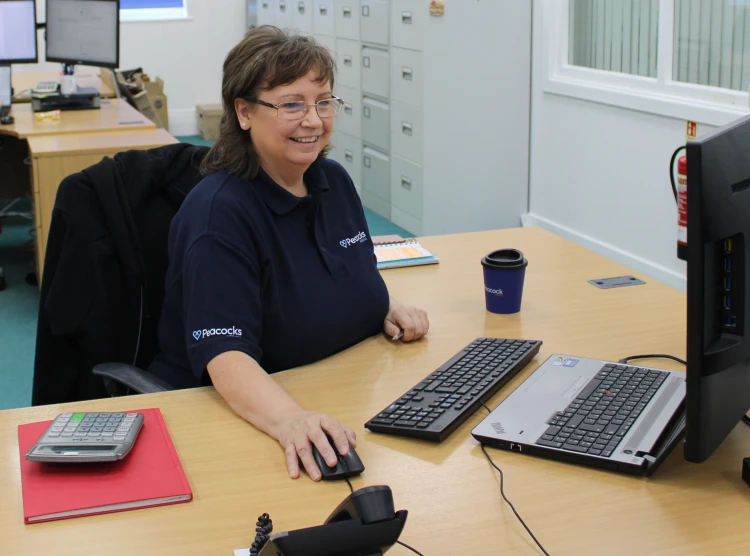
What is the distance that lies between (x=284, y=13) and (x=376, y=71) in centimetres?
206

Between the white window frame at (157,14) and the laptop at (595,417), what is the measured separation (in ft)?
22.6

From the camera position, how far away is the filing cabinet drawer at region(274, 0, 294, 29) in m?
6.77

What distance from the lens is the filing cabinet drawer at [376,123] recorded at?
16.9ft

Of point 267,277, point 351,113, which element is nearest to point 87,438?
point 267,277

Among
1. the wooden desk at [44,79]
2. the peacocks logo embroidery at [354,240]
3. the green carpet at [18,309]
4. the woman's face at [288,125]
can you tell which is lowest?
the green carpet at [18,309]

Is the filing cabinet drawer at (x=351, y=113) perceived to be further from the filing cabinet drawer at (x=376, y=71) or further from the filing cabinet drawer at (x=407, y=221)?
the filing cabinet drawer at (x=407, y=221)

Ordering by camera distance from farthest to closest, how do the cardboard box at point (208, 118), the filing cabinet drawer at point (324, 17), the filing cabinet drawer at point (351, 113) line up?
the cardboard box at point (208, 118), the filing cabinet drawer at point (324, 17), the filing cabinet drawer at point (351, 113)

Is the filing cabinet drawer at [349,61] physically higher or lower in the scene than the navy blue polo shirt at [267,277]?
higher

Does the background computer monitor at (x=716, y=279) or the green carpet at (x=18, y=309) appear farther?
the green carpet at (x=18, y=309)

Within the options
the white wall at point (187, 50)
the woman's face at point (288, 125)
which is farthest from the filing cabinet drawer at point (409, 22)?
the white wall at point (187, 50)

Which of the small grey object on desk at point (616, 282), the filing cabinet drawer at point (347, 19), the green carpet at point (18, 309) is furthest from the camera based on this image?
the filing cabinet drawer at point (347, 19)

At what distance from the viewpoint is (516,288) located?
5.93 feet

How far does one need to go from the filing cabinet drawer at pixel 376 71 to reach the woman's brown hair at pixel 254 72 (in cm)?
347

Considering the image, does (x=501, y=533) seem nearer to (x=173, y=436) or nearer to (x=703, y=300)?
(x=703, y=300)
